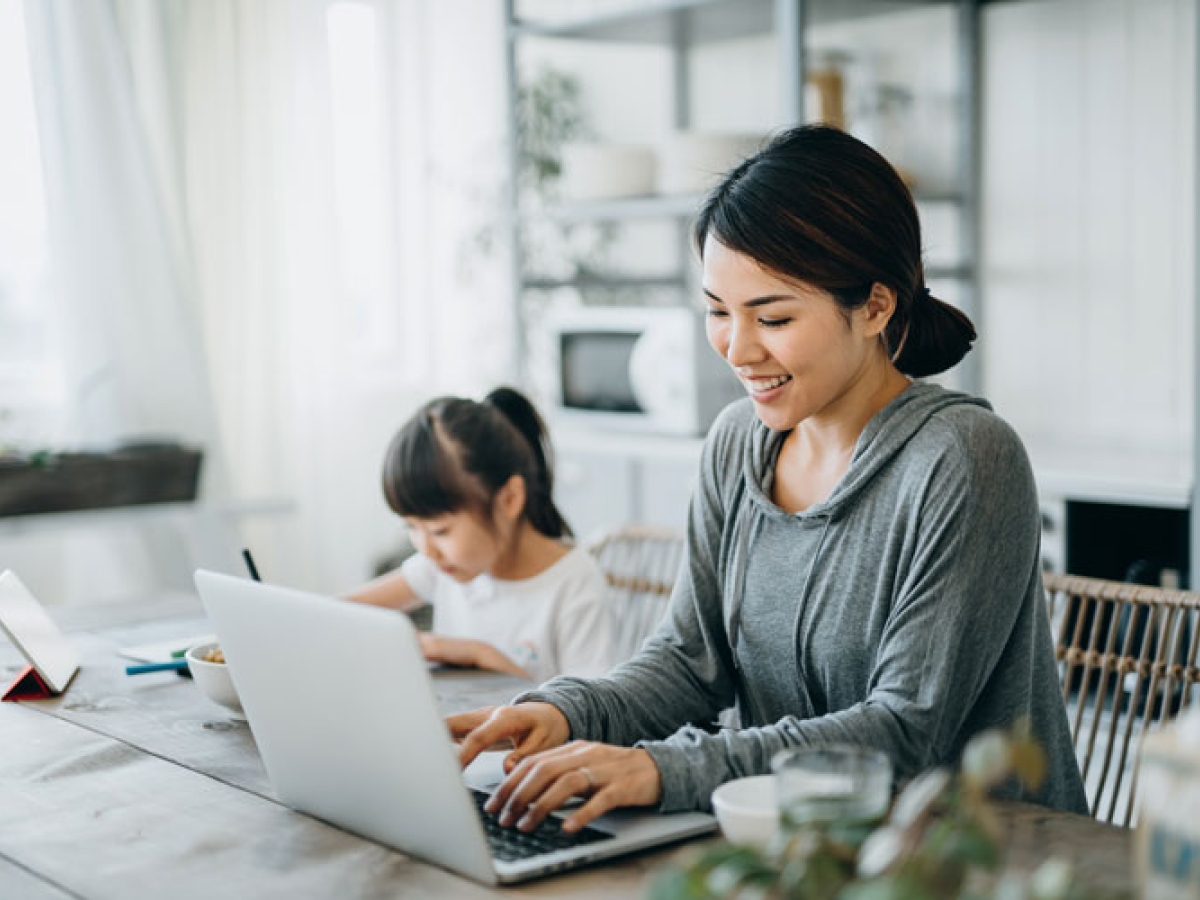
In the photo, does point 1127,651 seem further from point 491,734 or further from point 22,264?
point 22,264

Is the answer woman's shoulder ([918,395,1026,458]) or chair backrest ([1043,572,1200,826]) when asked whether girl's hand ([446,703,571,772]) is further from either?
chair backrest ([1043,572,1200,826])

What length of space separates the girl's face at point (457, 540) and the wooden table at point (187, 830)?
1.22 ft

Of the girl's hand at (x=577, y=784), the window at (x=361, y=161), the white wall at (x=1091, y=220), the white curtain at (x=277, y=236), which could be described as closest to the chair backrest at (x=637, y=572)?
the girl's hand at (x=577, y=784)

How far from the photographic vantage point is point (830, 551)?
1.50 m

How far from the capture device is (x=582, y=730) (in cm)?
141

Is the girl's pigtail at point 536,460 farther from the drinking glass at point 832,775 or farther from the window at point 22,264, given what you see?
the window at point 22,264

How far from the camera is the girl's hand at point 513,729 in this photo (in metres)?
1.31

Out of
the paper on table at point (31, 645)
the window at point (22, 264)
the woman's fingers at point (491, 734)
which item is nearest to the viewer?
the woman's fingers at point (491, 734)

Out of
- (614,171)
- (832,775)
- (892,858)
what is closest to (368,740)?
(832,775)

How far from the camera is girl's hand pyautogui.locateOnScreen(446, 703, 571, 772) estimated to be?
1307 millimetres

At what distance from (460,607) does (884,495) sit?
93 centimetres

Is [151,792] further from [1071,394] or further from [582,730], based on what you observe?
[1071,394]

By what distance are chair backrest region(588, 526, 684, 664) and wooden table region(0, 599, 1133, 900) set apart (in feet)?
1.82

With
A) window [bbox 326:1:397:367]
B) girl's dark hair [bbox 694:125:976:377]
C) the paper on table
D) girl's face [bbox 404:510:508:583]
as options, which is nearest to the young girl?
girl's face [bbox 404:510:508:583]
